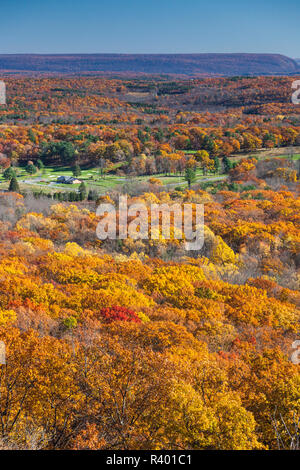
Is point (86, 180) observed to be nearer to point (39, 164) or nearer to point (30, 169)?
point (30, 169)

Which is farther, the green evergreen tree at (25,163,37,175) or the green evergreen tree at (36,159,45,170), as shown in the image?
the green evergreen tree at (36,159,45,170)

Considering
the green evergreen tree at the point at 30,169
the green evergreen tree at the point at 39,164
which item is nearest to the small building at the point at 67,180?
the green evergreen tree at the point at 30,169

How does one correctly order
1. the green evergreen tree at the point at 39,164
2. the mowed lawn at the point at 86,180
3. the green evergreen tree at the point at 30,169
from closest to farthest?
the mowed lawn at the point at 86,180 < the green evergreen tree at the point at 30,169 < the green evergreen tree at the point at 39,164

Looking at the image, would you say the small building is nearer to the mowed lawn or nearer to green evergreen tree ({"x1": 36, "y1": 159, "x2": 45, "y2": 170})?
the mowed lawn

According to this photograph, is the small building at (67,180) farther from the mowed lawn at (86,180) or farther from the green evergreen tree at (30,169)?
the green evergreen tree at (30,169)

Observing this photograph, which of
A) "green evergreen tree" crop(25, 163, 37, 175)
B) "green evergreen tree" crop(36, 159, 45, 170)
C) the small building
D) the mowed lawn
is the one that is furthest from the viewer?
"green evergreen tree" crop(36, 159, 45, 170)

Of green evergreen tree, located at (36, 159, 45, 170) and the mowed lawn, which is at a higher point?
green evergreen tree, located at (36, 159, 45, 170)

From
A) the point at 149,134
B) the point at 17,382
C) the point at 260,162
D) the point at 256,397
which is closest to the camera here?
the point at 17,382

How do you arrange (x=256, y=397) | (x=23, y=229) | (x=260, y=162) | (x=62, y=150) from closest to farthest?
(x=256, y=397), (x=23, y=229), (x=260, y=162), (x=62, y=150)

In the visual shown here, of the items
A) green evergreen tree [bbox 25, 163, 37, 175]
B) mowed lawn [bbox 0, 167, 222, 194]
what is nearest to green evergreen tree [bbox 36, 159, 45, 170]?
mowed lawn [bbox 0, 167, 222, 194]

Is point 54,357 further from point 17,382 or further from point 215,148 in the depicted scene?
point 215,148

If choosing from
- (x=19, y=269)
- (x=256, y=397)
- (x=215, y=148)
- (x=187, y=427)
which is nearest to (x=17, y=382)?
(x=187, y=427)
